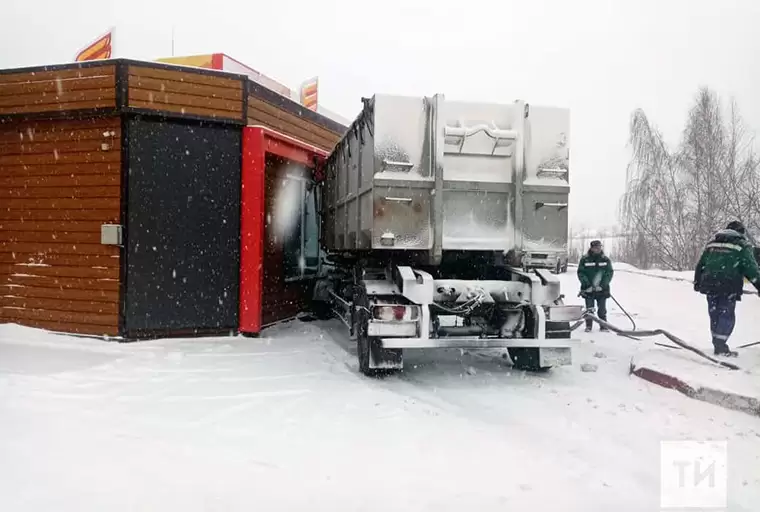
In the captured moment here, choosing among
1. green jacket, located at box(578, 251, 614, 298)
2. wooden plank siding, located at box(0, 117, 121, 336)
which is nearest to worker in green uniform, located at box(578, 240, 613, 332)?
green jacket, located at box(578, 251, 614, 298)

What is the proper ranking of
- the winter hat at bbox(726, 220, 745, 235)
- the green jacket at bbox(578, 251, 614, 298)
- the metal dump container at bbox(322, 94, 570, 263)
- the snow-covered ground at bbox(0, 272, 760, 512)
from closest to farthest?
the snow-covered ground at bbox(0, 272, 760, 512), the metal dump container at bbox(322, 94, 570, 263), the winter hat at bbox(726, 220, 745, 235), the green jacket at bbox(578, 251, 614, 298)

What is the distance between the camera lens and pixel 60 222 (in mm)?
8617

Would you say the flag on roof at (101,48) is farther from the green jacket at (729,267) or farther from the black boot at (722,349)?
the black boot at (722,349)

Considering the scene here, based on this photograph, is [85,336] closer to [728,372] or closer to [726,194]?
[728,372]

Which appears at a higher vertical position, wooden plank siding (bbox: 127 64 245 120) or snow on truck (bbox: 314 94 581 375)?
wooden plank siding (bbox: 127 64 245 120)

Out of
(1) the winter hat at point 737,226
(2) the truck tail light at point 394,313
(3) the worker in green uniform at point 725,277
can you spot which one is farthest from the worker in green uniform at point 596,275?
(2) the truck tail light at point 394,313

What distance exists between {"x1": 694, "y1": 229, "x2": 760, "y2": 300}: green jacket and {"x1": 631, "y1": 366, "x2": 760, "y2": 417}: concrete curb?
1.43 m

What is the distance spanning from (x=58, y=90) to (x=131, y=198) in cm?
→ 205

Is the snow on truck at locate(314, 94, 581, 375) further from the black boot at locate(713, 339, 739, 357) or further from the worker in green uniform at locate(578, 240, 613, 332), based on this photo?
the worker in green uniform at locate(578, 240, 613, 332)

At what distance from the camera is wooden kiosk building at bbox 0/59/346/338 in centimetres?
827

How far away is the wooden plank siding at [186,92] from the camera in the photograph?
8.23 meters

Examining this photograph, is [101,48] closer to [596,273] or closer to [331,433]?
[596,273]

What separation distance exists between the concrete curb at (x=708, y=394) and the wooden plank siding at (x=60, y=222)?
7.22 m

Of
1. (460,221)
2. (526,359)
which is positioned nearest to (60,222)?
(460,221)
